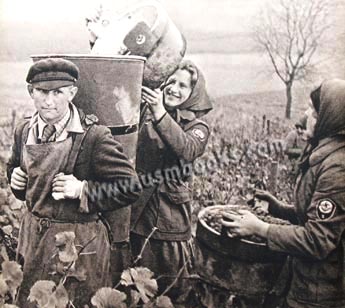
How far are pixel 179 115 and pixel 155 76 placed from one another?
0.17 meters

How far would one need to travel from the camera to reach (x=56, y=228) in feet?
8.93

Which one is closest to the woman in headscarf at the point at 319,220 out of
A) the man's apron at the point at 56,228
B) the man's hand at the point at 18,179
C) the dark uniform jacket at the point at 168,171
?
the dark uniform jacket at the point at 168,171

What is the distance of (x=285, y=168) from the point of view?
2.56 metres

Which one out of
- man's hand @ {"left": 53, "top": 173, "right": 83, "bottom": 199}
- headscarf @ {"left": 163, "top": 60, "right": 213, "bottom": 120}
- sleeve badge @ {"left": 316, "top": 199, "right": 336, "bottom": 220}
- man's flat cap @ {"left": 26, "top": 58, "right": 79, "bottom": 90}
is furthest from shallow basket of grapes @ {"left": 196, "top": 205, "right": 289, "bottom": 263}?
man's flat cap @ {"left": 26, "top": 58, "right": 79, "bottom": 90}

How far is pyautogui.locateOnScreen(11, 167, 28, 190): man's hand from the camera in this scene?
277cm

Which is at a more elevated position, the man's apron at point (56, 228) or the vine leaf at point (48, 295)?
the man's apron at point (56, 228)

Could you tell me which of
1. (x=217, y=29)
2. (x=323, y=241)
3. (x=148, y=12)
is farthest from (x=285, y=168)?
(x=148, y=12)

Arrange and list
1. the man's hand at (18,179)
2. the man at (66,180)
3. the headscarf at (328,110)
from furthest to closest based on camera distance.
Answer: the man's hand at (18,179)
the man at (66,180)
the headscarf at (328,110)

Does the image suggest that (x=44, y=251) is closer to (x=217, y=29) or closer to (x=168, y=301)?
(x=168, y=301)

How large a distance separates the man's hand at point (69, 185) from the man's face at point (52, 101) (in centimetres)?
22

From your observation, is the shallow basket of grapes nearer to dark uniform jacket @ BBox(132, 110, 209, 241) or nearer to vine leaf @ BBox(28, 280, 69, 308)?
dark uniform jacket @ BBox(132, 110, 209, 241)

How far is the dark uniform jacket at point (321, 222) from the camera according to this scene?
2.43 metres

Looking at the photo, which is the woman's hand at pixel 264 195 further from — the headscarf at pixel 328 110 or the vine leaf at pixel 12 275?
the vine leaf at pixel 12 275

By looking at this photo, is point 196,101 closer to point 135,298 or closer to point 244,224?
point 244,224
